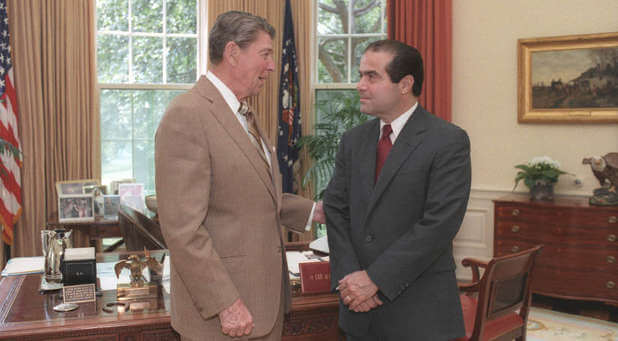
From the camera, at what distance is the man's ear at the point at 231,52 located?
1781 millimetres

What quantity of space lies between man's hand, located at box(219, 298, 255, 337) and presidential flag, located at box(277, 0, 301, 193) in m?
4.38

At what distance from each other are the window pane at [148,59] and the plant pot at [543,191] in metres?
3.95

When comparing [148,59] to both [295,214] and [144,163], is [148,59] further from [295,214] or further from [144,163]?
[295,214]

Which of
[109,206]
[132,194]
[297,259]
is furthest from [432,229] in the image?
[132,194]

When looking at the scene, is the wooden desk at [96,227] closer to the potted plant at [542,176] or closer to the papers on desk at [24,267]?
the papers on desk at [24,267]

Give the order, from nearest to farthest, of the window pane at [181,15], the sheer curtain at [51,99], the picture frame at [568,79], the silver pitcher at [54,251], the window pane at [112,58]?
the silver pitcher at [54,251] → the picture frame at [568,79] → the sheer curtain at [51,99] → the window pane at [112,58] → the window pane at [181,15]

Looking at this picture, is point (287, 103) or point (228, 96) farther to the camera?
point (287, 103)

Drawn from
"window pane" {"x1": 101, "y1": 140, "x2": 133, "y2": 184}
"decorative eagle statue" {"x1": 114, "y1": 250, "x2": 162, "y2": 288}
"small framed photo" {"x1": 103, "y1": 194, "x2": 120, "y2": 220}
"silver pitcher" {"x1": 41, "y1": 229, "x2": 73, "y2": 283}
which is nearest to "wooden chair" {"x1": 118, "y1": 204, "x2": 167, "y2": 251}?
"decorative eagle statue" {"x1": 114, "y1": 250, "x2": 162, "y2": 288}

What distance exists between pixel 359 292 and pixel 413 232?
0.89 feet

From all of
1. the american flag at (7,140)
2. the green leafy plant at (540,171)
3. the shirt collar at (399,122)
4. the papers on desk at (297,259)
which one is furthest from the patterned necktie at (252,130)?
the american flag at (7,140)

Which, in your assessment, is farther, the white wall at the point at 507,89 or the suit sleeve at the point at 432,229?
the white wall at the point at 507,89

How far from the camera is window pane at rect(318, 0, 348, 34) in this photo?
6.32 meters

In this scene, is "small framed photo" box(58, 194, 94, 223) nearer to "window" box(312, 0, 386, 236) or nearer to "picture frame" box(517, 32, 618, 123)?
"window" box(312, 0, 386, 236)

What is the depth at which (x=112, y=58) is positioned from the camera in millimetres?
5863
